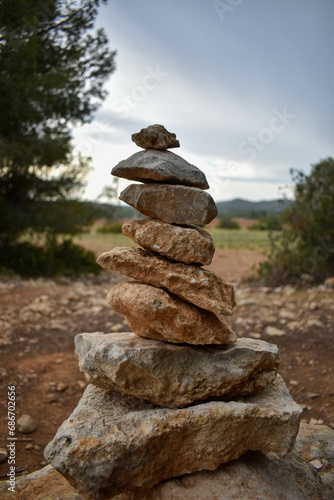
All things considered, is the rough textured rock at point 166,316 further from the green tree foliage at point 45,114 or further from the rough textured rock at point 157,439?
the green tree foliage at point 45,114

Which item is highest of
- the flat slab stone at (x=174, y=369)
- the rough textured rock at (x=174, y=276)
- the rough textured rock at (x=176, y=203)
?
the rough textured rock at (x=176, y=203)

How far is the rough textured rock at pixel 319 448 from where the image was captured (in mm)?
4434

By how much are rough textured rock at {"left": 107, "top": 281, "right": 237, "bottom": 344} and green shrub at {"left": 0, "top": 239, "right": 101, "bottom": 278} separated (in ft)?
33.2

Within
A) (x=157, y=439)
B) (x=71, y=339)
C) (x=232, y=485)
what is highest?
(x=157, y=439)

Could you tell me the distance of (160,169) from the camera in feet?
12.9

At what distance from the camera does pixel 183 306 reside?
3.96 m

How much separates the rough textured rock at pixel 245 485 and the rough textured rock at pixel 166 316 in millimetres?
1177

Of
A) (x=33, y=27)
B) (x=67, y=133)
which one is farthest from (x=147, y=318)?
(x=67, y=133)

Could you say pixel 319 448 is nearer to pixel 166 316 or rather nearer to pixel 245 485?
pixel 245 485

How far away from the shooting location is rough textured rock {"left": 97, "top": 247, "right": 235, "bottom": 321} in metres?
3.92

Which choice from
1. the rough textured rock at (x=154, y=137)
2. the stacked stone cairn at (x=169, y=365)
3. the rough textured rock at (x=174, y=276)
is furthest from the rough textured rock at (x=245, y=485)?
the rough textured rock at (x=154, y=137)

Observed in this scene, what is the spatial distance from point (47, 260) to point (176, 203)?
11.3 metres

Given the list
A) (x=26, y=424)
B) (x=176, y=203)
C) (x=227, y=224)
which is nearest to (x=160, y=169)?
(x=176, y=203)

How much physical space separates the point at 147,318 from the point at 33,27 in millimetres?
7136
